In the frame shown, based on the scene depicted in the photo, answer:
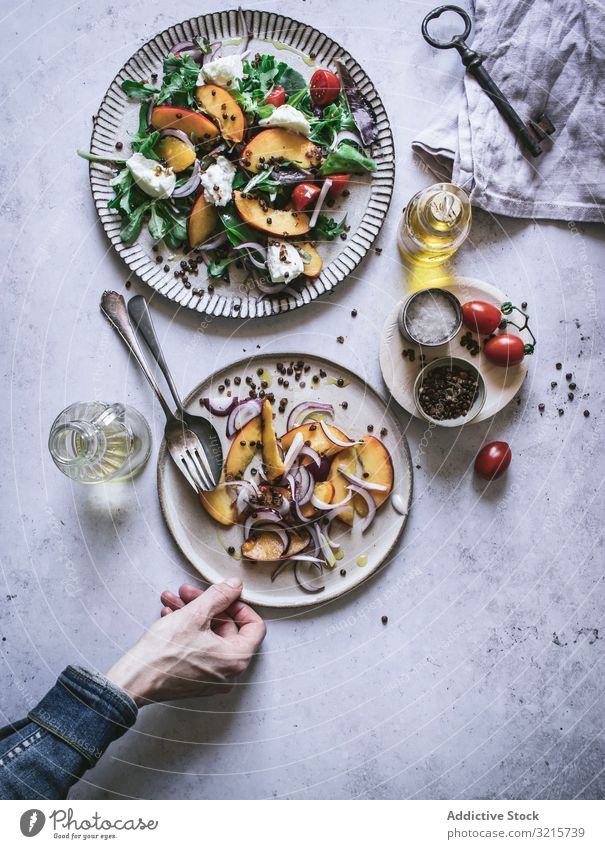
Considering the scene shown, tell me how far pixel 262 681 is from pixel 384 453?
0.83m

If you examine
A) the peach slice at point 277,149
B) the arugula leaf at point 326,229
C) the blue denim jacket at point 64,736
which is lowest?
the blue denim jacket at point 64,736

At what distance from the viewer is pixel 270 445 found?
6.40 feet

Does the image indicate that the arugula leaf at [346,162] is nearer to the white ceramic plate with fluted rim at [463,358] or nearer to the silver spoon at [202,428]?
the white ceramic plate with fluted rim at [463,358]

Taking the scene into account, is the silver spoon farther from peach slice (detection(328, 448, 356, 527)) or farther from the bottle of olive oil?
the bottle of olive oil

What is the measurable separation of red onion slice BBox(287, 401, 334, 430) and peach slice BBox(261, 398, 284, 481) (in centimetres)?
8

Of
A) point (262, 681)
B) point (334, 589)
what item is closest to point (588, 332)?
point (334, 589)

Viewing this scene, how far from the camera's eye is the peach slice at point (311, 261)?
1.96 m

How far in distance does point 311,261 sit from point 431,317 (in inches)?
16.2

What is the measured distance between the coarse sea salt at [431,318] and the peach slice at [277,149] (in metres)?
0.57

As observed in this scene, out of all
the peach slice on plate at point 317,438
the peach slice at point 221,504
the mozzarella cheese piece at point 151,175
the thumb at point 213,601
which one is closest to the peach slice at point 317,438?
the peach slice on plate at point 317,438

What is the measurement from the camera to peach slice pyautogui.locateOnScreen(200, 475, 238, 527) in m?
1.96

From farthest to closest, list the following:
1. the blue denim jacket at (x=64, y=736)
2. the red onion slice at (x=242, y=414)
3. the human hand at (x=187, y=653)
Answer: the red onion slice at (x=242, y=414) → the human hand at (x=187, y=653) → the blue denim jacket at (x=64, y=736)

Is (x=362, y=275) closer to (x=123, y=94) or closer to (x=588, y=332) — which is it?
(x=588, y=332)

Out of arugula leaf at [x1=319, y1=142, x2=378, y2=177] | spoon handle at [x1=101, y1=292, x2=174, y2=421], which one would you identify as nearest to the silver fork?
spoon handle at [x1=101, y1=292, x2=174, y2=421]
